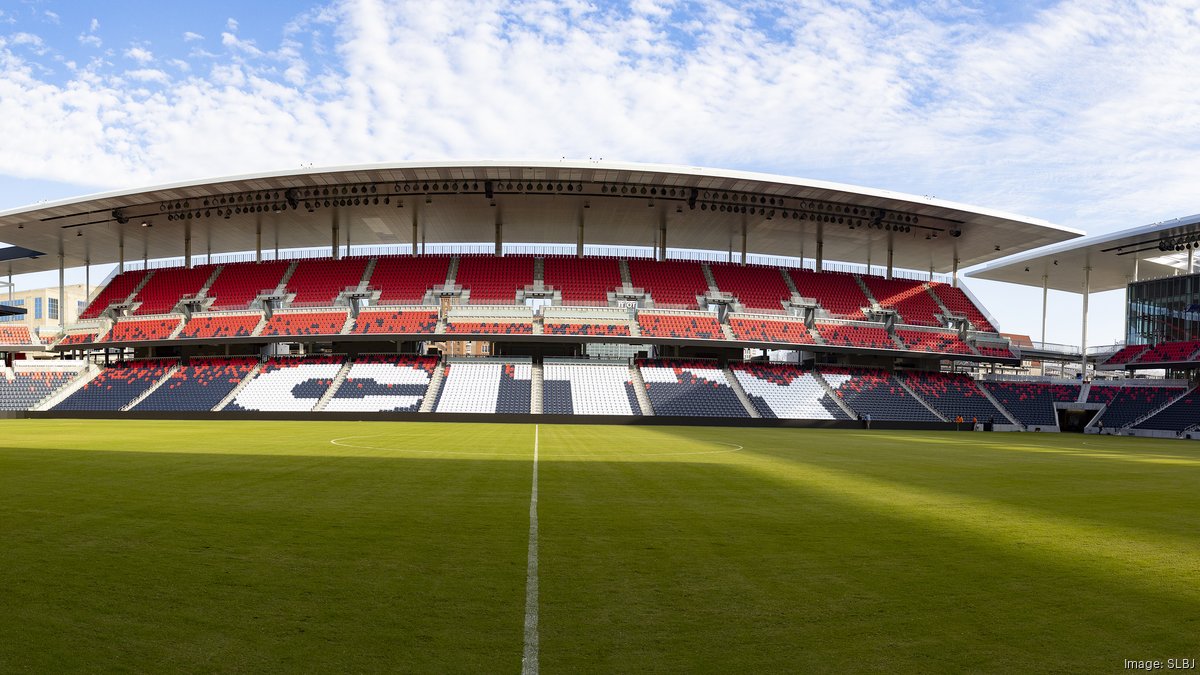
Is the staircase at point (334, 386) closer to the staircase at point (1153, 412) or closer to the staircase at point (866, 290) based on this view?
the staircase at point (866, 290)

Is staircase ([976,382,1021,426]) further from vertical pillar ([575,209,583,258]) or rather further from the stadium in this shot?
vertical pillar ([575,209,583,258])

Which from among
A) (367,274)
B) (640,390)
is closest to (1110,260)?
(640,390)

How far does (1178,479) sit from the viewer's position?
59.8 feet

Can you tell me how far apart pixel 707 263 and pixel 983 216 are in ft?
62.5

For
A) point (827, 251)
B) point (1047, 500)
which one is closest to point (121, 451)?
point (1047, 500)

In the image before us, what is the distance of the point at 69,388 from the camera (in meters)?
50.7

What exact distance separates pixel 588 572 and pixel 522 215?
47657 millimetres

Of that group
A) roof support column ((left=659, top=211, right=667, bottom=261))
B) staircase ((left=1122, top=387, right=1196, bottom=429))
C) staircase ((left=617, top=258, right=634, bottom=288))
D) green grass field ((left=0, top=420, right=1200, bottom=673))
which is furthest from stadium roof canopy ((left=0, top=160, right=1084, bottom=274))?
green grass field ((left=0, top=420, right=1200, bottom=673))

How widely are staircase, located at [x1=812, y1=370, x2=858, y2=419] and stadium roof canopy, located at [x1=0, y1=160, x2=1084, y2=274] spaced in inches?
411

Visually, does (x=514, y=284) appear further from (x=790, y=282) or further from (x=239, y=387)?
(x=790, y=282)

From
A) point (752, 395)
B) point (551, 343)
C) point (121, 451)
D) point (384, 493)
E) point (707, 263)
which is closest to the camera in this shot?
point (384, 493)

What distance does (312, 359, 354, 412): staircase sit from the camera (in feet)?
153

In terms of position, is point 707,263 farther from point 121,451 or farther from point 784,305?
point 121,451

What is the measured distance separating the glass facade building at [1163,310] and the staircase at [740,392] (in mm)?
31010
